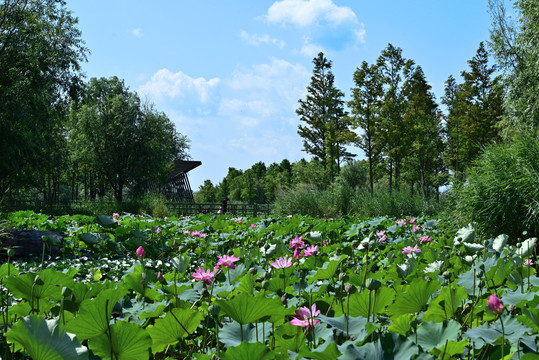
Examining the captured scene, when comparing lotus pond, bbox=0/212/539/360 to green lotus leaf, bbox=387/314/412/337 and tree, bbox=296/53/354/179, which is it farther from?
tree, bbox=296/53/354/179

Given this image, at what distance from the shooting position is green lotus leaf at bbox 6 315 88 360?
0.81m

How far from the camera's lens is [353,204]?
1338 centimetres

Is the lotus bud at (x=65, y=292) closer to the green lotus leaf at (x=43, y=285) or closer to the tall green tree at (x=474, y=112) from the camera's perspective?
the green lotus leaf at (x=43, y=285)

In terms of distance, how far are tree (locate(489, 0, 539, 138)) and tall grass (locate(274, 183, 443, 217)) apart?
736cm

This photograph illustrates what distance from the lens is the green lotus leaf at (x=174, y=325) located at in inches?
42.9

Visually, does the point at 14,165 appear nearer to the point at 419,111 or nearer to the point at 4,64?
the point at 4,64

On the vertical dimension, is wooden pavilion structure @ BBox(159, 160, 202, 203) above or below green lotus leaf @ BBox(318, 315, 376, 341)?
above

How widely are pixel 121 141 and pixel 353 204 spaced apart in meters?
17.2

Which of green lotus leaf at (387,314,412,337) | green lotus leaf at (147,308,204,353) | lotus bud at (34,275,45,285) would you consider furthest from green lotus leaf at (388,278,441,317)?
lotus bud at (34,275,45,285)

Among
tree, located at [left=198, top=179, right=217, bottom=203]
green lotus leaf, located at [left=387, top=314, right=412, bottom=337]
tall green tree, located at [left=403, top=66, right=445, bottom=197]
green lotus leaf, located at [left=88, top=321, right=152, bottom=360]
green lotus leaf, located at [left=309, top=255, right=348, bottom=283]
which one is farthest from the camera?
tree, located at [left=198, top=179, right=217, bottom=203]

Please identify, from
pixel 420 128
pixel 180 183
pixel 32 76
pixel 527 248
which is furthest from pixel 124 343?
pixel 180 183

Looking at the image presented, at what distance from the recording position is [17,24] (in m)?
15.7

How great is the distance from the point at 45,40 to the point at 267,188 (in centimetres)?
3890

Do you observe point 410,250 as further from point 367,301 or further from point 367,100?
point 367,100
